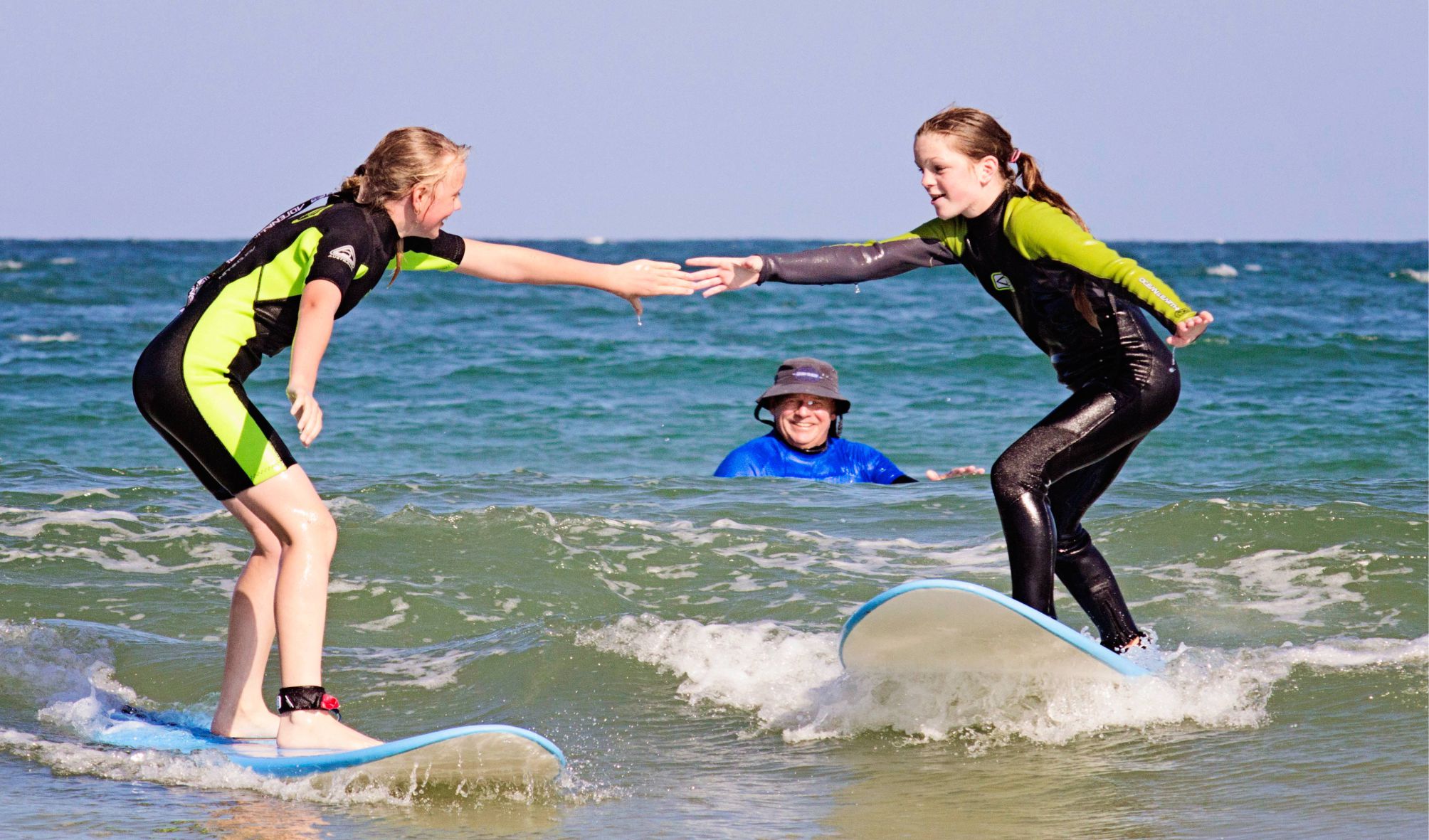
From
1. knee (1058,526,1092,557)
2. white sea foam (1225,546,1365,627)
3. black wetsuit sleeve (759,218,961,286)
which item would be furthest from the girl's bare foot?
white sea foam (1225,546,1365,627)

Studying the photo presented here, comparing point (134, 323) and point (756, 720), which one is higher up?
point (134, 323)

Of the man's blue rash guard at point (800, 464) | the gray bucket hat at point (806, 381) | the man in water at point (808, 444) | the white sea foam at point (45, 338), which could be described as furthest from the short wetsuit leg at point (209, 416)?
the white sea foam at point (45, 338)

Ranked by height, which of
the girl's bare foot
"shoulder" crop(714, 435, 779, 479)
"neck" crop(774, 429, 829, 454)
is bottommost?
the girl's bare foot

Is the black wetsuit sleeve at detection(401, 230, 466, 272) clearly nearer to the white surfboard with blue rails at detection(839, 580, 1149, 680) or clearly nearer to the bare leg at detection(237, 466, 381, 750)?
the bare leg at detection(237, 466, 381, 750)

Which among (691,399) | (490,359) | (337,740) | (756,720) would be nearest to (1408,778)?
(756,720)

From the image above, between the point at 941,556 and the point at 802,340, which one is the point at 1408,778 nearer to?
the point at 941,556

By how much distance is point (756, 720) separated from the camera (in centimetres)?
477

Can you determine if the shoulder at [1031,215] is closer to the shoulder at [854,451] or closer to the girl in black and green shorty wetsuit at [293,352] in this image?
the girl in black and green shorty wetsuit at [293,352]

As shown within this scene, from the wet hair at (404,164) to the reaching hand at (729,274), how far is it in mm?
985

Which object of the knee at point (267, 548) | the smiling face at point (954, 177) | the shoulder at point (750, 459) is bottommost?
the knee at point (267, 548)

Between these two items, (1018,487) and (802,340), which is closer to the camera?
(1018,487)

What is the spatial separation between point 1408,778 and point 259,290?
3.68m

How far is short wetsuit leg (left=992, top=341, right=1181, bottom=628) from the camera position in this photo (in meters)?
4.47

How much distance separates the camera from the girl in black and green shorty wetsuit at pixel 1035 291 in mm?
4465
